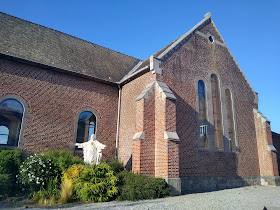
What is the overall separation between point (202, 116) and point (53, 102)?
29.1 feet

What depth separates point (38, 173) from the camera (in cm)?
857

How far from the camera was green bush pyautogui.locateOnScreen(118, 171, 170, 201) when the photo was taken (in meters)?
7.94

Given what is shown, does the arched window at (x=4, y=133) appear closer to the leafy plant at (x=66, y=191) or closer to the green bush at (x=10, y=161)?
the green bush at (x=10, y=161)

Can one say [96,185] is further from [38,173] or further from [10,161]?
[10,161]

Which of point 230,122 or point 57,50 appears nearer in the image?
point 57,50

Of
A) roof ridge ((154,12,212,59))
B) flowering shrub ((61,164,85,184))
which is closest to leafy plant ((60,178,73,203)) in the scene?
flowering shrub ((61,164,85,184))

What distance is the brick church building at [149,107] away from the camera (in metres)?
10.7

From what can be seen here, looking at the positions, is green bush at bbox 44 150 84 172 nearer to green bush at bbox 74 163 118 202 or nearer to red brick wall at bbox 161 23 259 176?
green bush at bbox 74 163 118 202

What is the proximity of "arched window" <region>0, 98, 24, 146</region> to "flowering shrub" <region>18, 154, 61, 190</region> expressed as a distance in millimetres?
2654

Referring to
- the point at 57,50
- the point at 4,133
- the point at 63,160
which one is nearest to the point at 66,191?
the point at 63,160

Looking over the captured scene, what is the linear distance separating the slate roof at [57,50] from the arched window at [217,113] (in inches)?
259

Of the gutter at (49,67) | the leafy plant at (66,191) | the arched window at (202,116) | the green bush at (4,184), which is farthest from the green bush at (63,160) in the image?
the arched window at (202,116)

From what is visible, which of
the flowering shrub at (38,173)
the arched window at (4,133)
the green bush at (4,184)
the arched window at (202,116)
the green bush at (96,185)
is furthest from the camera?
the arched window at (202,116)

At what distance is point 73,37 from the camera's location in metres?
17.5
